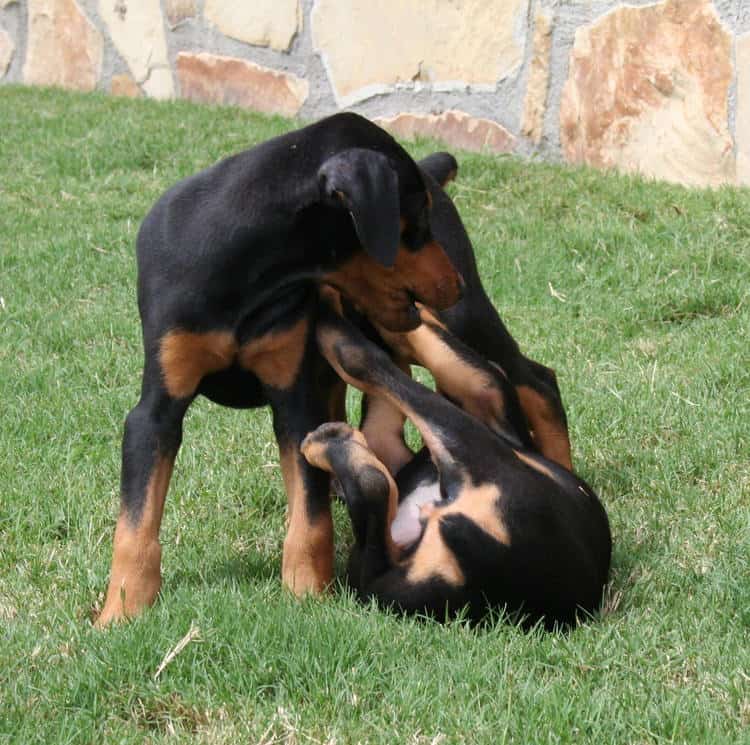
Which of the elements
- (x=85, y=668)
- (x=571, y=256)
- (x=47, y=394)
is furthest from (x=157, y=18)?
(x=85, y=668)

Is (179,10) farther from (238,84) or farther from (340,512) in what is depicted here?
(340,512)

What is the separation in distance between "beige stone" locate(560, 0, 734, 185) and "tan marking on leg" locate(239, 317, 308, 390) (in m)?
3.36

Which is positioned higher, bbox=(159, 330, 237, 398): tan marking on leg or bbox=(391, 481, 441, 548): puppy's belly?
bbox=(159, 330, 237, 398): tan marking on leg

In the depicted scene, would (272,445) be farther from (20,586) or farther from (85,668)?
(85,668)

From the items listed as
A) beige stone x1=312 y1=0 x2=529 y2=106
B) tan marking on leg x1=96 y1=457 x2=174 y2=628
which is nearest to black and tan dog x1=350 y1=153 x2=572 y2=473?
tan marking on leg x1=96 y1=457 x2=174 y2=628

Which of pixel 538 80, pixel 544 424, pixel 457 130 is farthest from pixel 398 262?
pixel 457 130

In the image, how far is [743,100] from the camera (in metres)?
6.02

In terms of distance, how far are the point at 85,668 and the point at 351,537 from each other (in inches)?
51.3

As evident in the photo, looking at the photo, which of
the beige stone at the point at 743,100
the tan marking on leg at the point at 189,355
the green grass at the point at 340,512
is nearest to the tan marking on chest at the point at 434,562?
the green grass at the point at 340,512

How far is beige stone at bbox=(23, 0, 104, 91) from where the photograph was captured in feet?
31.5

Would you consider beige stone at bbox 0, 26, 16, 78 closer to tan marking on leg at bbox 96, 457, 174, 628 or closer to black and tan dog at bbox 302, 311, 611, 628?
black and tan dog at bbox 302, 311, 611, 628

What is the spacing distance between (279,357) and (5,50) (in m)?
7.66

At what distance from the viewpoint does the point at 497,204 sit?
6.68m

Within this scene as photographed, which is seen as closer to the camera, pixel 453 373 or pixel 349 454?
pixel 349 454
